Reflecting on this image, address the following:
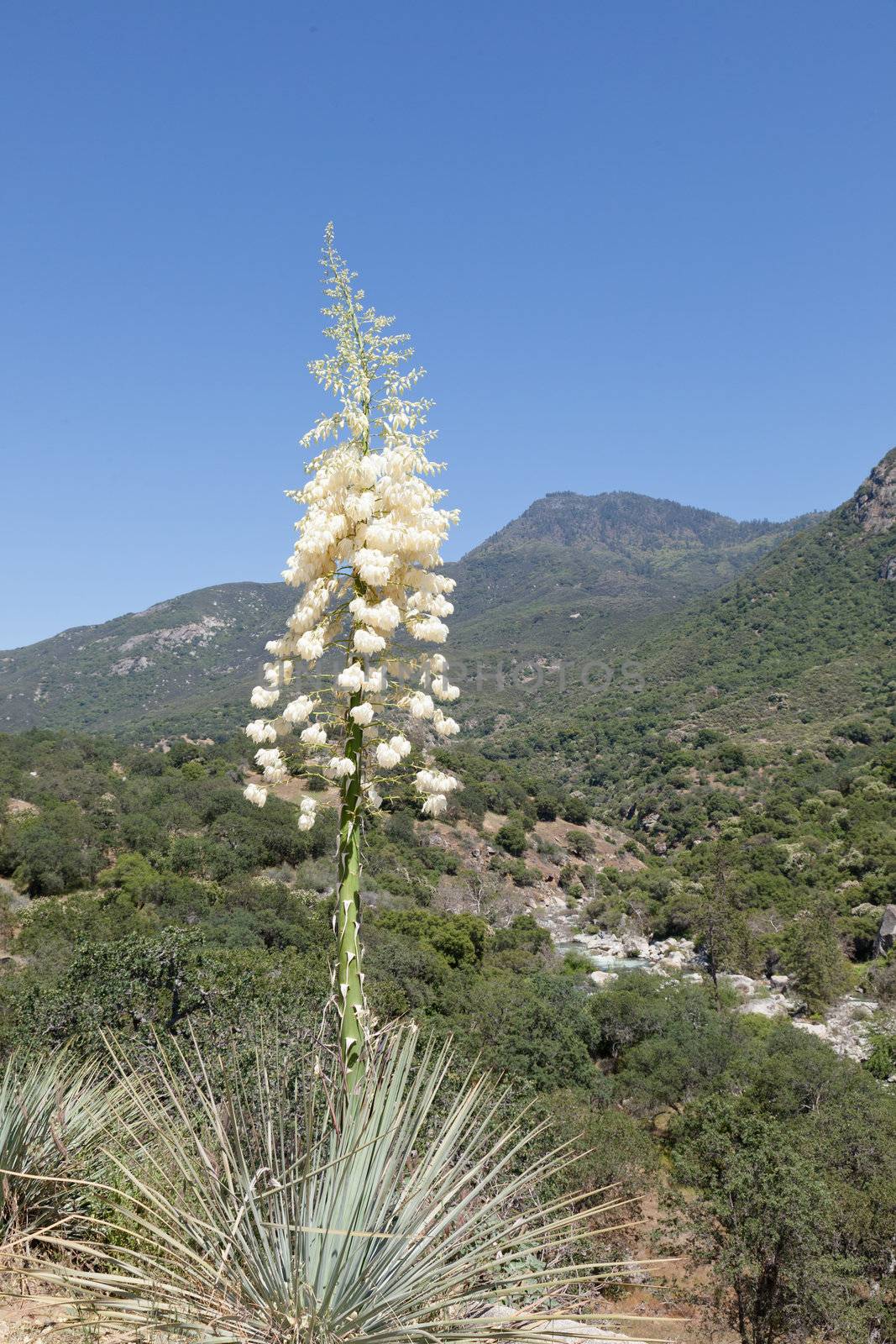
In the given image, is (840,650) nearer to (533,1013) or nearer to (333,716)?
(533,1013)

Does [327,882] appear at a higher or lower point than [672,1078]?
higher

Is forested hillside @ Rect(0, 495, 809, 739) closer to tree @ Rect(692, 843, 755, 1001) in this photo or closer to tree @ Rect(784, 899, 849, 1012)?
tree @ Rect(692, 843, 755, 1001)

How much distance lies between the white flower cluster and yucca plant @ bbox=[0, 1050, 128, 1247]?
2328 millimetres

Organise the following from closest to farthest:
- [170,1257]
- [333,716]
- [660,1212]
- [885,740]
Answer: [170,1257], [333,716], [660,1212], [885,740]

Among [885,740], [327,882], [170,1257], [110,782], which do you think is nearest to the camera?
[170,1257]

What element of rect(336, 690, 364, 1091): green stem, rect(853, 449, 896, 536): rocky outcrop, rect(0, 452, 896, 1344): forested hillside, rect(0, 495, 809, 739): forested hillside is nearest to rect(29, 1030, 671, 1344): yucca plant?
Result: rect(336, 690, 364, 1091): green stem

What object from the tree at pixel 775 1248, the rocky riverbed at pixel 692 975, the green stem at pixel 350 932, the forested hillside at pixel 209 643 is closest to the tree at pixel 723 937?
the rocky riverbed at pixel 692 975

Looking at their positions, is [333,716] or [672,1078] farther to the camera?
[672,1078]

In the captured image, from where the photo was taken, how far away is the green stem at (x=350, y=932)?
2.39 m

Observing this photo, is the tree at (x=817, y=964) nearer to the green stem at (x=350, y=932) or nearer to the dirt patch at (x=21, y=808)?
the dirt patch at (x=21, y=808)

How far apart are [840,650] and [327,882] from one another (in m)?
63.1

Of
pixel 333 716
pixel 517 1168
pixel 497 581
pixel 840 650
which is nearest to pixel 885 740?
pixel 840 650

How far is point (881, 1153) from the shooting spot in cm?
1389

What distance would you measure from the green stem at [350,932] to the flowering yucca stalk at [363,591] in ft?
0.15
